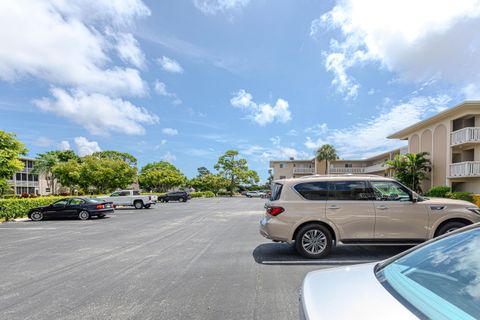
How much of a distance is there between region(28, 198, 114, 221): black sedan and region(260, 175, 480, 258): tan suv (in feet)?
44.9

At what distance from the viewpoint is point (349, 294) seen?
181cm

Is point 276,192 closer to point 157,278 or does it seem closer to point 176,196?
point 157,278

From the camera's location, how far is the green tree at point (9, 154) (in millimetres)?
16844

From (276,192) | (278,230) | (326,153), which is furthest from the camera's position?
(326,153)

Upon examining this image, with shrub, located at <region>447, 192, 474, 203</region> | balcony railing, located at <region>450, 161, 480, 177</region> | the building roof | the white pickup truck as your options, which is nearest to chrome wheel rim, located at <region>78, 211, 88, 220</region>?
the white pickup truck

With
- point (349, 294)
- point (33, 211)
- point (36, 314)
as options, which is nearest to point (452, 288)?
point (349, 294)

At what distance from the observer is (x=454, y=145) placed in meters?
20.3

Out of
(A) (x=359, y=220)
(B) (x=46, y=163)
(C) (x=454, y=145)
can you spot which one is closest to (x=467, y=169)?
(C) (x=454, y=145)

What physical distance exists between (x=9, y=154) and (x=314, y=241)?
19.4 meters

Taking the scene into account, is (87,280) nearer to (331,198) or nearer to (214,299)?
(214,299)

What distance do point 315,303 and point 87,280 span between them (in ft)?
15.7

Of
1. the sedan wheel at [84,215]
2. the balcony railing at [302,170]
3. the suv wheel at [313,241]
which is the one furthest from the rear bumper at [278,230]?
the balcony railing at [302,170]

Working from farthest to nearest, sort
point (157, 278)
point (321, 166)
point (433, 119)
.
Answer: point (321, 166) < point (433, 119) < point (157, 278)

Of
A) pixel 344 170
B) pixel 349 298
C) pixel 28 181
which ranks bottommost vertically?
pixel 28 181
